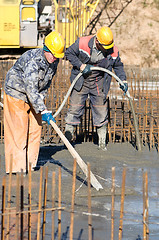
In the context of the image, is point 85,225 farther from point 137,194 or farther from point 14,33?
point 14,33

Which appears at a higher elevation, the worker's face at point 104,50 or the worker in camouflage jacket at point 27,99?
the worker's face at point 104,50

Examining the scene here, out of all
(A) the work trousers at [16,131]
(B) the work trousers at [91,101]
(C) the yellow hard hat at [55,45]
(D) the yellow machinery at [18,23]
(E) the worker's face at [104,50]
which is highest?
(D) the yellow machinery at [18,23]

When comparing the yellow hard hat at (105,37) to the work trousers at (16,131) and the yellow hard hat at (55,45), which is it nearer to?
the yellow hard hat at (55,45)

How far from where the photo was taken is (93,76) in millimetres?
6996

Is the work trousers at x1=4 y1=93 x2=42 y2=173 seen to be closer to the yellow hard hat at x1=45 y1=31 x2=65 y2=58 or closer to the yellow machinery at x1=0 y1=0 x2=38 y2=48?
the yellow hard hat at x1=45 y1=31 x2=65 y2=58

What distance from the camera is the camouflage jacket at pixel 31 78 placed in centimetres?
553

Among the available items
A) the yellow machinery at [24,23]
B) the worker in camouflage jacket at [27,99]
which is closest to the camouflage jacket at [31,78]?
the worker in camouflage jacket at [27,99]

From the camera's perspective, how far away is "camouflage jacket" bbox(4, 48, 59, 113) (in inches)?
218

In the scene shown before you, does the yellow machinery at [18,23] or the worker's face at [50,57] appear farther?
the yellow machinery at [18,23]

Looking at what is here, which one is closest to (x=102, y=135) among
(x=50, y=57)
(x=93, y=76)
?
(x=93, y=76)

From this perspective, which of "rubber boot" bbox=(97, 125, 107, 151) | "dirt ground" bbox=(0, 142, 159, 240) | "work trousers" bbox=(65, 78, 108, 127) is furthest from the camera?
"rubber boot" bbox=(97, 125, 107, 151)

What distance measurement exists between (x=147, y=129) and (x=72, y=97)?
1.37 metres

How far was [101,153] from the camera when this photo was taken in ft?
23.4

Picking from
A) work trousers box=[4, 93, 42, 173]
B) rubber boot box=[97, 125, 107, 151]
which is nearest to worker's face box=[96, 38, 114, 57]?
rubber boot box=[97, 125, 107, 151]
